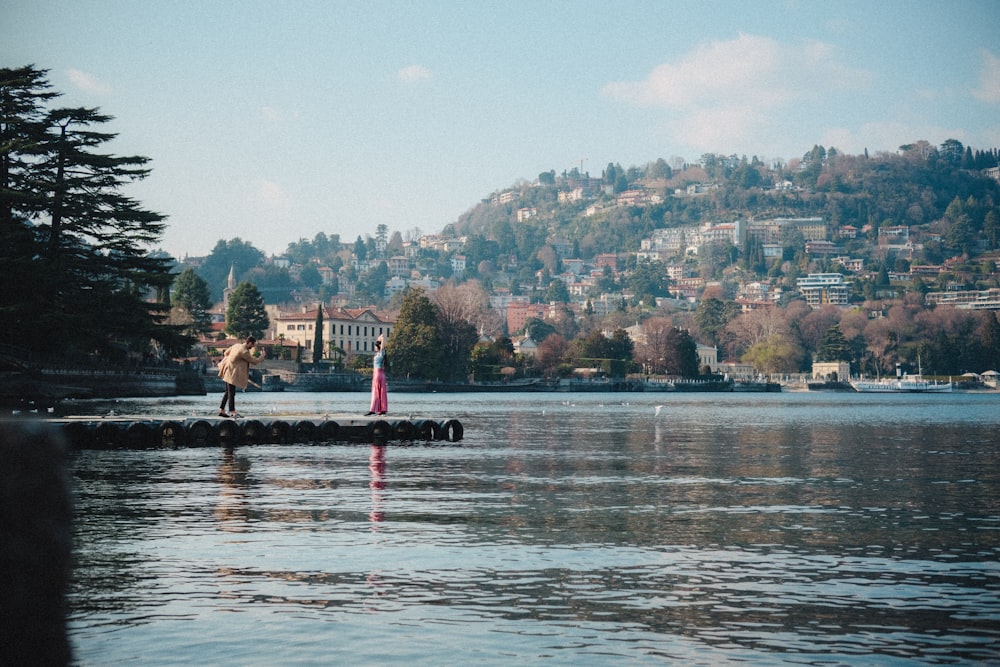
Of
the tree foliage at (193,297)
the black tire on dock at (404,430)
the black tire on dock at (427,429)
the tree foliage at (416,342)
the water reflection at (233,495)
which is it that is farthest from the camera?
the tree foliage at (416,342)

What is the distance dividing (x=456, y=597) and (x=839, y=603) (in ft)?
11.9

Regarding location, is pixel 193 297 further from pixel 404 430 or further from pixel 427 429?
pixel 404 430

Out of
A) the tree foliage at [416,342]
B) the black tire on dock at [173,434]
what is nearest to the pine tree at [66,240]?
the black tire on dock at [173,434]

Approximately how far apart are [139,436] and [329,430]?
5790 mm

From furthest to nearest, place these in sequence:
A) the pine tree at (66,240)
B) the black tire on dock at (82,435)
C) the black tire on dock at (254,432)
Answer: the pine tree at (66,240), the black tire on dock at (254,432), the black tire on dock at (82,435)

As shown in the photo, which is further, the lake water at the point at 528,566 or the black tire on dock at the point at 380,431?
the black tire on dock at the point at 380,431

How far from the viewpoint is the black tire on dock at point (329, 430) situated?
3369cm

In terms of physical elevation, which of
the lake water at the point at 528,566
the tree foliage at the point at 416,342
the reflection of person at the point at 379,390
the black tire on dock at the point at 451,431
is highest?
the tree foliage at the point at 416,342

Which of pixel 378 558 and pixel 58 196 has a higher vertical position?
pixel 58 196

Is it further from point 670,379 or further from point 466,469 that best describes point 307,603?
point 670,379

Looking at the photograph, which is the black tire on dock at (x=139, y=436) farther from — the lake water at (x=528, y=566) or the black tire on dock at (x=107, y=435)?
the lake water at (x=528, y=566)

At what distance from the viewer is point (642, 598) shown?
417 inches

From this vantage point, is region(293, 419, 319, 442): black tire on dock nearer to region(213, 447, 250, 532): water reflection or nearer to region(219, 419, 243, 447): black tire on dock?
region(219, 419, 243, 447): black tire on dock

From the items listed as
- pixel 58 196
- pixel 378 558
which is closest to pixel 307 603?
pixel 378 558
